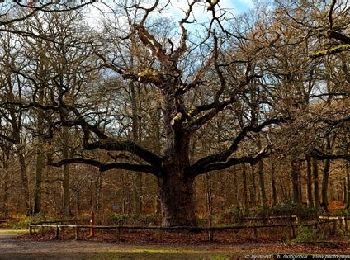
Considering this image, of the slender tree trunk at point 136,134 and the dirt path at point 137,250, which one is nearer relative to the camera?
the dirt path at point 137,250

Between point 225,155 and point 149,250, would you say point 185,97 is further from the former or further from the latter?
point 149,250

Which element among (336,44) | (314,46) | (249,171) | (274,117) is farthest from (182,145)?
(249,171)

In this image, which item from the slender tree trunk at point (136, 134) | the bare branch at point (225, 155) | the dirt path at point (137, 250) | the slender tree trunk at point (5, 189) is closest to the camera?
A: the dirt path at point (137, 250)

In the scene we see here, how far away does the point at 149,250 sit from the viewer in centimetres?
1712

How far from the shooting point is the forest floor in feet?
49.9

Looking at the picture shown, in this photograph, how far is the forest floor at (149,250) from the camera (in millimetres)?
15203

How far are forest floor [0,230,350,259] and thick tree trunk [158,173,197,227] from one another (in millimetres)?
2948

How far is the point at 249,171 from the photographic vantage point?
3900cm

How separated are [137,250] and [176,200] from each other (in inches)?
210

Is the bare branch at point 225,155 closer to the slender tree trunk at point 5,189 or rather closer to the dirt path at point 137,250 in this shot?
the dirt path at point 137,250

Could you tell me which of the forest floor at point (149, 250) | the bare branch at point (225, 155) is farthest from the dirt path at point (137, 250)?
the bare branch at point (225, 155)

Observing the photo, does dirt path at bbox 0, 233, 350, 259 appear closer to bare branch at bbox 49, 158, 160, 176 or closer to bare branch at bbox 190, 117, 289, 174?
bare branch at bbox 49, 158, 160, 176

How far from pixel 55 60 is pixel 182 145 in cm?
700

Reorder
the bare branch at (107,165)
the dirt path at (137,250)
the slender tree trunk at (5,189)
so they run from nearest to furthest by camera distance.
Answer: the dirt path at (137,250), the bare branch at (107,165), the slender tree trunk at (5,189)
